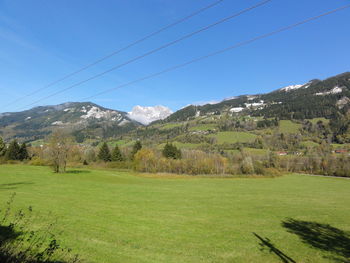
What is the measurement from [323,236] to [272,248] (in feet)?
16.6

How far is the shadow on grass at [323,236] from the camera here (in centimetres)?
1040

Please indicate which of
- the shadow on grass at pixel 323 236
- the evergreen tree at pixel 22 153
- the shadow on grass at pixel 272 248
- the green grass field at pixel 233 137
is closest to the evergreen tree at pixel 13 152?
the evergreen tree at pixel 22 153

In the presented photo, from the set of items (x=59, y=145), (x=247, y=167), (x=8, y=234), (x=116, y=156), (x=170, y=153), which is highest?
(x=59, y=145)

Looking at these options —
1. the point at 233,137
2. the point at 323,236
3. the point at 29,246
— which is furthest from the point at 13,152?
the point at 233,137

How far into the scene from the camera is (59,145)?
4875 centimetres

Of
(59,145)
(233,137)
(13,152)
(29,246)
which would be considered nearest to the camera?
(29,246)

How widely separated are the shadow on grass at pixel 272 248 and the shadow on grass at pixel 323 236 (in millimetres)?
2267

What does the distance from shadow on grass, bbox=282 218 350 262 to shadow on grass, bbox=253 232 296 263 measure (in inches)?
89.2

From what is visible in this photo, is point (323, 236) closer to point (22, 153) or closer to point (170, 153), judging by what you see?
point (170, 153)

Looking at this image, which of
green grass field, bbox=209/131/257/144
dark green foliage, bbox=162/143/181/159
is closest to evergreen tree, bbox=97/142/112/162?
dark green foliage, bbox=162/143/181/159

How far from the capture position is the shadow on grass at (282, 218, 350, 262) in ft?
34.1

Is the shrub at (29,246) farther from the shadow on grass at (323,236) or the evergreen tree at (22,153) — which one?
the evergreen tree at (22,153)

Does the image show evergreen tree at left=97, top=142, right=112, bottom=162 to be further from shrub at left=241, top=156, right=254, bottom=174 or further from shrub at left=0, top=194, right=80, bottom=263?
shrub at left=0, top=194, right=80, bottom=263

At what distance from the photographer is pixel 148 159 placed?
84250mm
